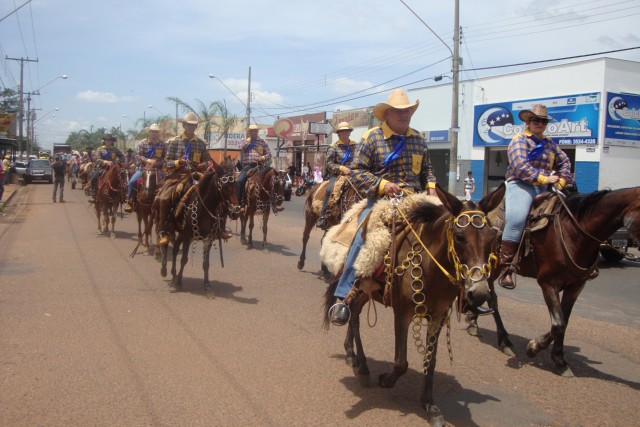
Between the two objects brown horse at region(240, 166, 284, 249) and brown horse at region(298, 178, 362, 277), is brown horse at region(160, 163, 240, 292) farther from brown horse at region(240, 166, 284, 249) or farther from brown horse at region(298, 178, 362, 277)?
brown horse at region(240, 166, 284, 249)

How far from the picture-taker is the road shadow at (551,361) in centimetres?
558

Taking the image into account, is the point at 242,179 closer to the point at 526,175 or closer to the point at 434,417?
the point at 526,175

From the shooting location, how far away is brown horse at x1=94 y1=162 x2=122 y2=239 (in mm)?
14977

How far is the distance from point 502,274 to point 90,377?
4.64 metres

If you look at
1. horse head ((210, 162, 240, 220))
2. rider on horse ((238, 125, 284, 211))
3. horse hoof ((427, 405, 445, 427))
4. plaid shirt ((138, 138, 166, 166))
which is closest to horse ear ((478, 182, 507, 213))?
horse hoof ((427, 405, 445, 427))

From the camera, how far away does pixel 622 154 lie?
2358 centimetres

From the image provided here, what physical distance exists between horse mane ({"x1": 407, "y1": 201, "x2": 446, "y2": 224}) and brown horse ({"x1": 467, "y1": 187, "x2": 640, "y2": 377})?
167cm

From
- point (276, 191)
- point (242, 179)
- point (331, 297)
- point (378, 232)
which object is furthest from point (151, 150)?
point (378, 232)

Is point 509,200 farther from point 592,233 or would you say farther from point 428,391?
point 428,391

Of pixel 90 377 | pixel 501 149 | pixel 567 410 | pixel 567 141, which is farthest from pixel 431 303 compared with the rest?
pixel 501 149

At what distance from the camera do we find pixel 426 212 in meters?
4.48

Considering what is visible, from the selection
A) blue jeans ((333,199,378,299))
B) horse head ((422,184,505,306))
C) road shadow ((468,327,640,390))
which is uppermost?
horse head ((422,184,505,306))

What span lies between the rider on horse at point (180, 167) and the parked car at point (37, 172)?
37.6 metres

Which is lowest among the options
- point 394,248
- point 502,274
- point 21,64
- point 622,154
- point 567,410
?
point 567,410
